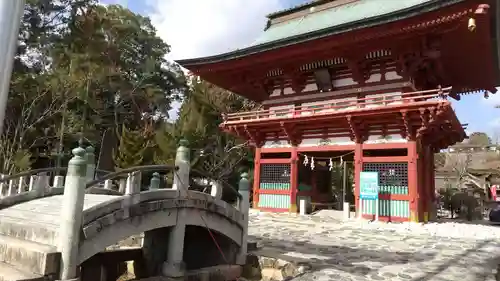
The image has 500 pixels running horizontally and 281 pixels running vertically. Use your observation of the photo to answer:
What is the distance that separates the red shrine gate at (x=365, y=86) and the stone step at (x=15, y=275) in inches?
514

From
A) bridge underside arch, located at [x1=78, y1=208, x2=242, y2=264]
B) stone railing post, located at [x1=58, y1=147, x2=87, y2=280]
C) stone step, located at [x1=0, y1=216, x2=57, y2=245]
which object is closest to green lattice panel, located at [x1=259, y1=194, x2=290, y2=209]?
bridge underside arch, located at [x1=78, y1=208, x2=242, y2=264]

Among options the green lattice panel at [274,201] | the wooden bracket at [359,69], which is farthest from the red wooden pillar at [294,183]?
the wooden bracket at [359,69]

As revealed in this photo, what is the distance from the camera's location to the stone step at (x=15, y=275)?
518cm

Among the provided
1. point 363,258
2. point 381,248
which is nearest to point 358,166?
point 381,248

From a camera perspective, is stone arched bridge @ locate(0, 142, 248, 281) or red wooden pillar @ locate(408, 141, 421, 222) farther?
red wooden pillar @ locate(408, 141, 421, 222)

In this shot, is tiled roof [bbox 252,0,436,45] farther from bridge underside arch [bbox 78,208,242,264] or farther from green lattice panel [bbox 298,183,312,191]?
bridge underside arch [bbox 78,208,242,264]

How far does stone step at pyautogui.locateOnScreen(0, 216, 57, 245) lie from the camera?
19.3 feet

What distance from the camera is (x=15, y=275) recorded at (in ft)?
17.6

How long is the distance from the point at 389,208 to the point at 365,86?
18.6 feet

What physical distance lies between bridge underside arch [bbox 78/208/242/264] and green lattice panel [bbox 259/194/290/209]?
988 cm

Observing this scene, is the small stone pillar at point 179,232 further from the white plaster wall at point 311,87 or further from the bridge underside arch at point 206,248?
the white plaster wall at point 311,87

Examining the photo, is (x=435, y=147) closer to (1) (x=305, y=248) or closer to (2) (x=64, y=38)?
(1) (x=305, y=248)

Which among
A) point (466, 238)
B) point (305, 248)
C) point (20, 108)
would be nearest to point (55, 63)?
point (20, 108)

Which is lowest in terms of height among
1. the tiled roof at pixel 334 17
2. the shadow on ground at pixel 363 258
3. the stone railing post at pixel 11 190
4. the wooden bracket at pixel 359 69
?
the shadow on ground at pixel 363 258
